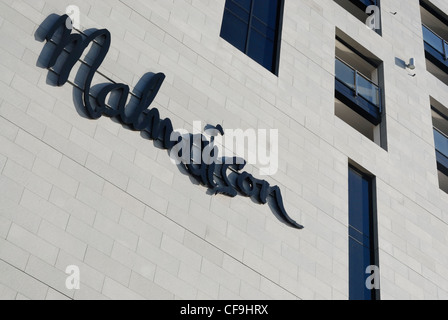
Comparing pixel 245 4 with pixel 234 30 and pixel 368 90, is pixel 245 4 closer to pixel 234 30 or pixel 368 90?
pixel 234 30

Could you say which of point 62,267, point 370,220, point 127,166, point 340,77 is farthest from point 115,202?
point 340,77

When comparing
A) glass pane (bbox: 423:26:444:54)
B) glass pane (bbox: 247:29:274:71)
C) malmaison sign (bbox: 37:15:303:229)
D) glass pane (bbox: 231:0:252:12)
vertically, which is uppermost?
glass pane (bbox: 423:26:444:54)

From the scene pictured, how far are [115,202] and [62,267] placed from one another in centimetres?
208

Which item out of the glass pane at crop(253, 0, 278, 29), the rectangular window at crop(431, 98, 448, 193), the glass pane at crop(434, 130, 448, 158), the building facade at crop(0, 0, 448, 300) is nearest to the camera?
the building facade at crop(0, 0, 448, 300)

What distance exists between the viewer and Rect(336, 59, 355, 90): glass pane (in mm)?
23516

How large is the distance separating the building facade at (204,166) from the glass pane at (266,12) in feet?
0.16

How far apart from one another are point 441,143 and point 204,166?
11260 mm

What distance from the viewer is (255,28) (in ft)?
74.1

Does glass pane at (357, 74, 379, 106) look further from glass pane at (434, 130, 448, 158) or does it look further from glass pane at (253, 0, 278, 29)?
glass pane at (253, 0, 278, 29)

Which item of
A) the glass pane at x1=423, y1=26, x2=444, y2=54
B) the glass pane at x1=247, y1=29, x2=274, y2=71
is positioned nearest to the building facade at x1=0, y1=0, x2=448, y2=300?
the glass pane at x1=247, y1=29, x2=274, y2=71

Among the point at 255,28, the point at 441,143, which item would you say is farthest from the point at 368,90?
the point at 255,28

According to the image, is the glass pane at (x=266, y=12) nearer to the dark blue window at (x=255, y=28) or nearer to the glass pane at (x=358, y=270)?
the dark blue window at (x=255, y=28)

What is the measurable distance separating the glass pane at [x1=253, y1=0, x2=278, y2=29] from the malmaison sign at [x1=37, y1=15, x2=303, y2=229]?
6.23m

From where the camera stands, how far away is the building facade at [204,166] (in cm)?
1452
